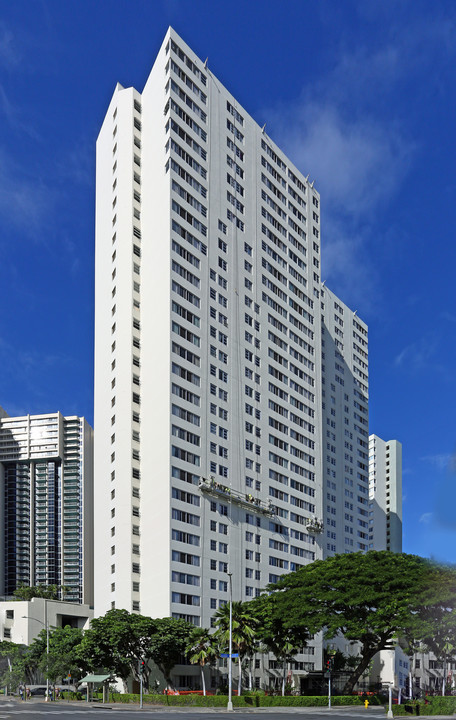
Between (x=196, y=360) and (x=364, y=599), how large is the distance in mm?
46671

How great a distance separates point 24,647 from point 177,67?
108824mm

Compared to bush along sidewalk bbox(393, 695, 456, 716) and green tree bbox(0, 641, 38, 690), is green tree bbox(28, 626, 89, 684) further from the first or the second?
bush along sidewalk bbox(393, 695, 456, 716)

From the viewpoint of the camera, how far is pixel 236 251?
13862 centimetres

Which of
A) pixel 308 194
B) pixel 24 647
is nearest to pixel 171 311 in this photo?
pixel 308 194

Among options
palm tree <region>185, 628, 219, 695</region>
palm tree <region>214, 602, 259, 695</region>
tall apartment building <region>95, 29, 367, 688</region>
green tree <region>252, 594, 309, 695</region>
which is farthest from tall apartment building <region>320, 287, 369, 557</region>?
palm tree <region>214, 602, 259, 695</region>

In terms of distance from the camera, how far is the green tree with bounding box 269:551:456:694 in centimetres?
8750

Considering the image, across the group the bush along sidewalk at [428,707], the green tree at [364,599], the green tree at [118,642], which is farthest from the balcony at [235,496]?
the bush along sidewalk at [428,707]

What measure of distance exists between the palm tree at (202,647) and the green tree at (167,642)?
1.20 meters

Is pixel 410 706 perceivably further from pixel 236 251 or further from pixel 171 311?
pixel 236 251

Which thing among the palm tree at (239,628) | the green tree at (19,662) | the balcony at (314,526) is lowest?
the green tree at (19,662)

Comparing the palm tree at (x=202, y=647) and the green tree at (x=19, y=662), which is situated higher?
the palm tree at (x=202, y=647)

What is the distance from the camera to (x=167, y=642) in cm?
9656

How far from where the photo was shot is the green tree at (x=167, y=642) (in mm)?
96500

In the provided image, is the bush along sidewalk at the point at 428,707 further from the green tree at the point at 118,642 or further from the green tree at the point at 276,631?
the green tree at the point at 118,642
